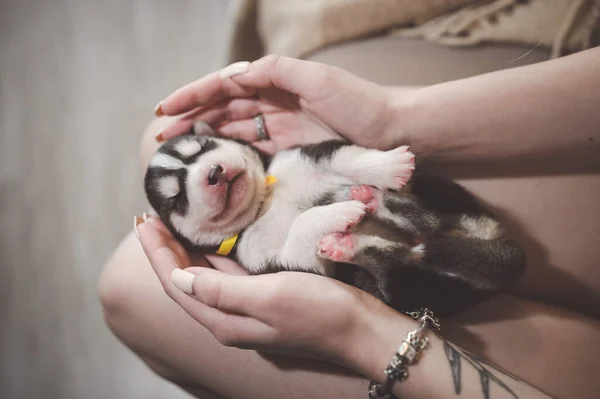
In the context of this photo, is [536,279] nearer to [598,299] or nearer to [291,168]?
[598,299]

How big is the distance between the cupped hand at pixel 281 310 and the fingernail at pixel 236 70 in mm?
592

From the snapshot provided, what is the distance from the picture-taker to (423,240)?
121 centimetres

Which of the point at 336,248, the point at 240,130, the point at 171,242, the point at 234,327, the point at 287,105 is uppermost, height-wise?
the point at 287,105

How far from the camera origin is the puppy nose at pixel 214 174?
1.22 meters

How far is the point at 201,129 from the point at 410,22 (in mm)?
766

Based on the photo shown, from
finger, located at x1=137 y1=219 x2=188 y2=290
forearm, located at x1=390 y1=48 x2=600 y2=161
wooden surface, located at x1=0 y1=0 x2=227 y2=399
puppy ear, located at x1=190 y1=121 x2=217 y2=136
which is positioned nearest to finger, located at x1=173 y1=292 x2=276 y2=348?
finger, located at x1=137 y1=219 x2=188 y2=290

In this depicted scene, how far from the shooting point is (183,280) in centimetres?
113

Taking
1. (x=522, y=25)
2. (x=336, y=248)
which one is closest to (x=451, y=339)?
(x=336, y=248)

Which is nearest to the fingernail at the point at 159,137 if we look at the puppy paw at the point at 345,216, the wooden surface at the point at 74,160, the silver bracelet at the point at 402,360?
the puppy paw at the point at 345,216

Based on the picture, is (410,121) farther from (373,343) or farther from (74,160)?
(74,160)

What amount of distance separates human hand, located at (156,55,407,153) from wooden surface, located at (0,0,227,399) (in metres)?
1.12

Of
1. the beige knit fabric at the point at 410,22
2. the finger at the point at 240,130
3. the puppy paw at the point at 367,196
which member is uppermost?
the beige knit fabric at the point at 410,22

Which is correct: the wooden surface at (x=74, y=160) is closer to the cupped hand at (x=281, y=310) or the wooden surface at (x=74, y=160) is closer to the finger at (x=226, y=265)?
A: the finger at (x=226, y=265)

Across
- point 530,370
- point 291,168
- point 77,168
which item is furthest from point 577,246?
point 77,168
